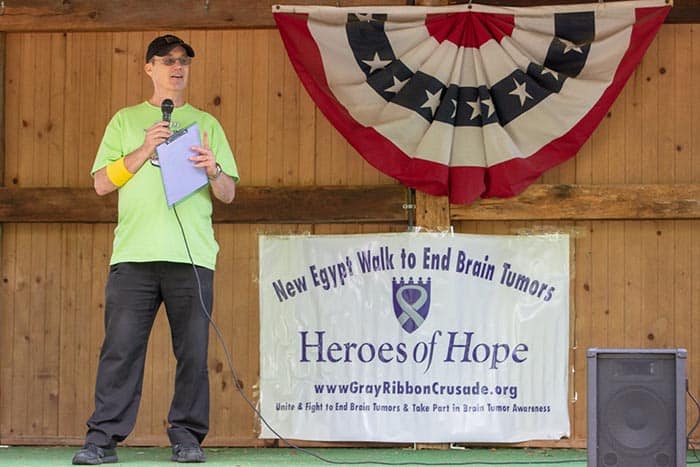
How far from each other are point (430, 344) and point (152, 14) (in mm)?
2236

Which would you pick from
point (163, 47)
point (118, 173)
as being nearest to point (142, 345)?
point (118, 173)

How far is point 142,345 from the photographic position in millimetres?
5410

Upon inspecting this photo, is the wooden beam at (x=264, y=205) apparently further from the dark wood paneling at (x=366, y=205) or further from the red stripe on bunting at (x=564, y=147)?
the red stripe on bunting at (x=564, y=147)

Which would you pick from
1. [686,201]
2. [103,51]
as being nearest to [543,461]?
[686,201]

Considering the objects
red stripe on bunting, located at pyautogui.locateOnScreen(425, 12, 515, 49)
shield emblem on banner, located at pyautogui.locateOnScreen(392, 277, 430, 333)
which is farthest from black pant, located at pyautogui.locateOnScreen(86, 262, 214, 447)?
red stripe on bunting, located at pyautogui.locateOnScreen(425, 12, 515, 49)

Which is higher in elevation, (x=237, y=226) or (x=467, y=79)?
(x=467, y=79)

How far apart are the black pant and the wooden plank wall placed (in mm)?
934

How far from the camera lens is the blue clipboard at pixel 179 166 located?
17.2 ft

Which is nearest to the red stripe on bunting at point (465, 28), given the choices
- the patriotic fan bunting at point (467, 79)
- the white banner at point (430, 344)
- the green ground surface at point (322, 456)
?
the patriotic fan bunting at point (467, 79)

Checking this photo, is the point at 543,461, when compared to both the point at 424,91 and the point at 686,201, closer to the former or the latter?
the point at 686,201

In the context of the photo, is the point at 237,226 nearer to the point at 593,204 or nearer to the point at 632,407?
the point at 593,204

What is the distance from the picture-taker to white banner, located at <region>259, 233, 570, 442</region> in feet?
20.5

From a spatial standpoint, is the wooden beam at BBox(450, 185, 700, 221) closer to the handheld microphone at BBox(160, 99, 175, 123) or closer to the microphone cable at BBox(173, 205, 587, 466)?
the microphone cable at BBox(173, 205, 587, 466)

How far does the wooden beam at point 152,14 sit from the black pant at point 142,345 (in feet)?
5.11
